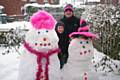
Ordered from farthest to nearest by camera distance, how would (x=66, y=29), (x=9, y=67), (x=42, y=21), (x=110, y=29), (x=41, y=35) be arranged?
(x=9, y=67) → (x=110, y=29) → (x=66, y=29) → (x=42, y=21) → (x=41, y=35)

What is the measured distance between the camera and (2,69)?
11078mm

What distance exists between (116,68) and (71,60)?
13.8ft

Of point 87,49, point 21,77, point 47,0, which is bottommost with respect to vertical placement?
point 47,0

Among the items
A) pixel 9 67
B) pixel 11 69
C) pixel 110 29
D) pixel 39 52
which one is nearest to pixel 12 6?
pixel 9 67

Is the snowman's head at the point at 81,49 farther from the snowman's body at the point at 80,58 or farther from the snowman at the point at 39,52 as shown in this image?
the snowman at the point at 39,52

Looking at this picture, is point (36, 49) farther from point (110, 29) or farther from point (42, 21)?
point (110, 29)

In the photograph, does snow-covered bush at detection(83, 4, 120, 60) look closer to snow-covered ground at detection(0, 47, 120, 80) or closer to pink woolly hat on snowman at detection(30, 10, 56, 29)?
snow-covered ground at detection(0, 47, 120, 80)

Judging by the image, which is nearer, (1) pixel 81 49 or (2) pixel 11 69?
(1) pixel 81 49

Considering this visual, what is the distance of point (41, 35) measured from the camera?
21.2ft

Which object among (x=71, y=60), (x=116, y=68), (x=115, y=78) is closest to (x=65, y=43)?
(x=71, y=60)

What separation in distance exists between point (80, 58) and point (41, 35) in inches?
33.9

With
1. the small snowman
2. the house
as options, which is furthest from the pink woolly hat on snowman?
the house

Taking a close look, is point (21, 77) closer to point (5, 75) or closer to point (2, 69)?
point (5, 75)

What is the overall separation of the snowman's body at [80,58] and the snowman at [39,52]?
0.37m
